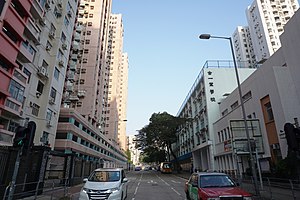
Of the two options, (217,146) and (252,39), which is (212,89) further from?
(252,39)

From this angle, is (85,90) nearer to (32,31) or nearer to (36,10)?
(36,10)

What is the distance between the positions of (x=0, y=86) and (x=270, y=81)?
23394 millimetres

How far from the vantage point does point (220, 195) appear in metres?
7.41

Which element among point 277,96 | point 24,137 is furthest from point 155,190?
point 24,137

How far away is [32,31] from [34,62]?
359cm

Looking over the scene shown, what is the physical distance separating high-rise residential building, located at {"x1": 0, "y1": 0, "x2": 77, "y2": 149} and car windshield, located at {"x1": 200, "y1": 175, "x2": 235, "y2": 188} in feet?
46.8

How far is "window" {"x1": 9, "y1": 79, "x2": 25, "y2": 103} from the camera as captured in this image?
61.3 ft

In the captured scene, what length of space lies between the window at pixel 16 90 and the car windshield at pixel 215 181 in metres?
17.8

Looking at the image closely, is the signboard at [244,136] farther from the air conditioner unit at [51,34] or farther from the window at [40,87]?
the air conditioner unit at [51,34]

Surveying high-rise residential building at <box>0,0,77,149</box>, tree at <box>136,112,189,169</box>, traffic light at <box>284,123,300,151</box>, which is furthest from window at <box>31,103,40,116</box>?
tree at <box>136,112,189,169</box>

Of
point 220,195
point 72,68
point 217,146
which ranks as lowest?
point 220,195

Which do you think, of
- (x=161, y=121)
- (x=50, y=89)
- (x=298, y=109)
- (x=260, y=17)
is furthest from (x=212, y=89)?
(x=260, y=17)

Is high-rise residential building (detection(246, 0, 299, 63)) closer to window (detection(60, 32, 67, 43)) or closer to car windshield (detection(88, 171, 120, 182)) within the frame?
window (detection(60, 32, 67, 43))

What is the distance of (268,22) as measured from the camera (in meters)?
77.8
